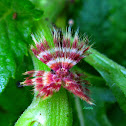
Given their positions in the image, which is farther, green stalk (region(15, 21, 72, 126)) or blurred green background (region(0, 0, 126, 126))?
blurred green background (region(0, 0, 126, 126))

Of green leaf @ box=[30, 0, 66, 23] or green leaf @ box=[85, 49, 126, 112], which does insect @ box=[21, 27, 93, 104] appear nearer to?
green leaf @ box=[85, 49, 126, 112]

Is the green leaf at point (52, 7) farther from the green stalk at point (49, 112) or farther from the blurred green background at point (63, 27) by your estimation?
the green stalk at point (49, 112)

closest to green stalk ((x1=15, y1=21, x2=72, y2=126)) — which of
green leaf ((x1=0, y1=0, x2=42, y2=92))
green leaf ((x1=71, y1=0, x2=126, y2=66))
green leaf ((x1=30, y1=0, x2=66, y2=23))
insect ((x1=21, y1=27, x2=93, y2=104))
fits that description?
insect ((x1=21, y1=27, x2=93, y2=104))

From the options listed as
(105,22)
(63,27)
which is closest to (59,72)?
(63,27)

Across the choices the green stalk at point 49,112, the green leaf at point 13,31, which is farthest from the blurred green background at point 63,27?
the green stalk at point 49,112

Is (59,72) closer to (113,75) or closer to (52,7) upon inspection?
(113,75)

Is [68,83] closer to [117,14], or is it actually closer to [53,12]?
[53,12]

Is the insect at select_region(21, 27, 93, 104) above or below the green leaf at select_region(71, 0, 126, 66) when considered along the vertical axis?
below
